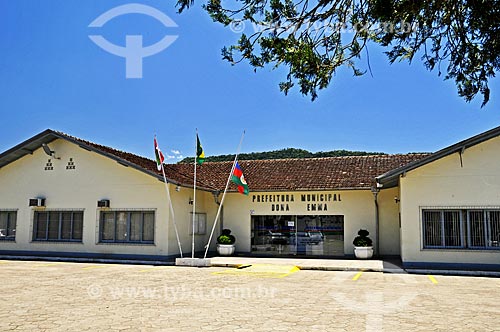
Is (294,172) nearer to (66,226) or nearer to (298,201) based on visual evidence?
(298,201)

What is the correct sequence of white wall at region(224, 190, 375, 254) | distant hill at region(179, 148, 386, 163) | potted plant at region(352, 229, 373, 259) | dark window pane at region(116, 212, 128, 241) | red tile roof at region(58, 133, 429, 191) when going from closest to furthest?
1. potted plant at region(352, 229, 373, 259)
2. dark window pane at region(116, 212, 128, 241)
3. white wall at region(224, 190, 375, 254)
4. red tile roof at region(58, 133, 429, 191)
5. distant hill at region(179, 148, 386, 163)

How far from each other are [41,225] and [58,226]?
32.8 inches

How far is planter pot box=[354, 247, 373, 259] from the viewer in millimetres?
18484

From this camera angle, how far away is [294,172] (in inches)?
880

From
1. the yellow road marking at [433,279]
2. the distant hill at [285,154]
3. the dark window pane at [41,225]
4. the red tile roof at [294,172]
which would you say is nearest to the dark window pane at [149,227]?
the red tile roof at [294,172]

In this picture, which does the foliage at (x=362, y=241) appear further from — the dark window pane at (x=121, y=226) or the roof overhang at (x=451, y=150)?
the dark window pane at (x=121, y=226)

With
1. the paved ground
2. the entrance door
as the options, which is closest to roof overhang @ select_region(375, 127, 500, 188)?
the paved ground

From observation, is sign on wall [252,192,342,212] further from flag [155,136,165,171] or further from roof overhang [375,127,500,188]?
flag [155,136,165,171]

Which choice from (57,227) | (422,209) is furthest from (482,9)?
(57,227)

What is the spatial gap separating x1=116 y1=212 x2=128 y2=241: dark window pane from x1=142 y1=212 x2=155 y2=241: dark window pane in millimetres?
855

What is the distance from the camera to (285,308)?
9.02 meters

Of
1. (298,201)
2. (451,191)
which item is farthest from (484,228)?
(298,201)

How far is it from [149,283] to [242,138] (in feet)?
24.3

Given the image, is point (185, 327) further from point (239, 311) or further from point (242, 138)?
point (242, 138)
